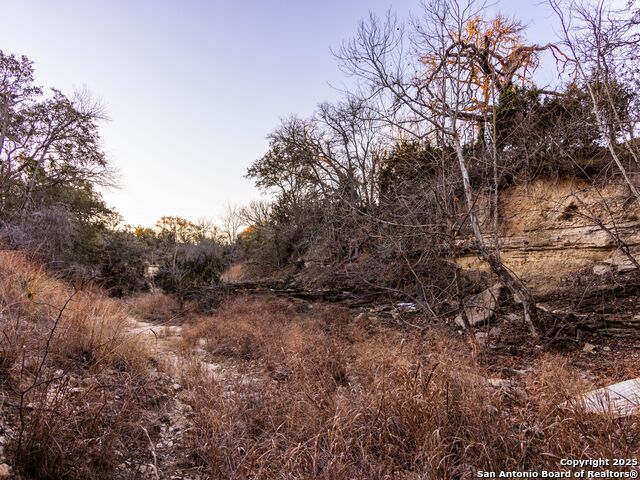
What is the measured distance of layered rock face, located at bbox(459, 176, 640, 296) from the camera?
575cm

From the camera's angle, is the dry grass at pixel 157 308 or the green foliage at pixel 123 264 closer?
the dry grass at pixel 157 308

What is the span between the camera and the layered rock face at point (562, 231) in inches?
226

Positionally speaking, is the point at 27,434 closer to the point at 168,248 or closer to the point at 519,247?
the point at 519,247

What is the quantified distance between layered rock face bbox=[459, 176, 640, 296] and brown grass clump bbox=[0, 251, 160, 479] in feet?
22.6

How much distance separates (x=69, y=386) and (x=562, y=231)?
8436 mm

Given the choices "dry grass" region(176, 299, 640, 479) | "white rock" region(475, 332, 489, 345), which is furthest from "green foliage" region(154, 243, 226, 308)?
"dry grass" region(176, 299, 640, 479)

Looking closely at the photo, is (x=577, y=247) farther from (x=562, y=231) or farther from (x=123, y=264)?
(x=123, y=264)

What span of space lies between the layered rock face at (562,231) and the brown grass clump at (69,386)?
272 inches

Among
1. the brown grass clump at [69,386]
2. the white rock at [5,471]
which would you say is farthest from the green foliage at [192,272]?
the white rock at [5,471]

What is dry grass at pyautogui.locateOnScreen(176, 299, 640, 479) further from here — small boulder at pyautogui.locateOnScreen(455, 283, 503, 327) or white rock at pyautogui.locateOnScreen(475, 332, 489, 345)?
small boulder at pyautogui.locateOnScreen(455, 283, 503, 327)

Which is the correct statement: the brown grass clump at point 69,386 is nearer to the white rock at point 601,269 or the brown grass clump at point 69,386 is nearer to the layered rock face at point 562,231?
the layered rock face at point 562,231

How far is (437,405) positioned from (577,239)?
6012 mm

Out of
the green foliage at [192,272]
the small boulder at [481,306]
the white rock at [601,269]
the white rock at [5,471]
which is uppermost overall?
the green foliage at [192,272]

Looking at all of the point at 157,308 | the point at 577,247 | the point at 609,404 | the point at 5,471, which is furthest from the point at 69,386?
the point at 157,308
